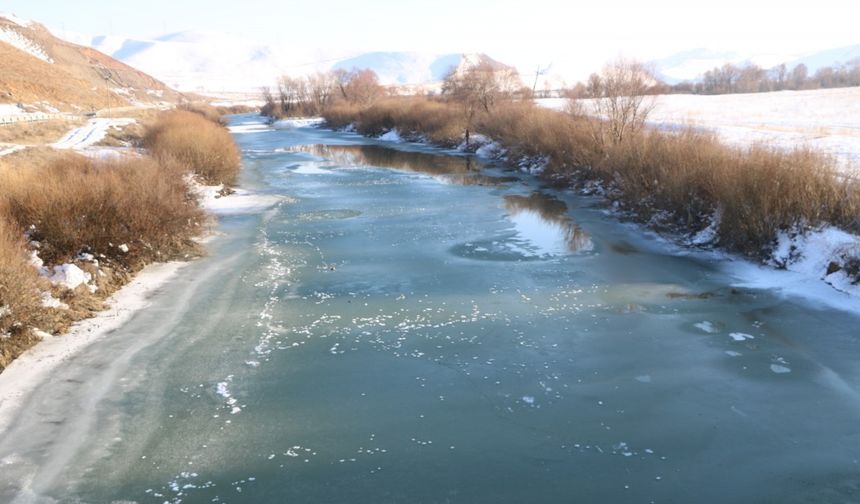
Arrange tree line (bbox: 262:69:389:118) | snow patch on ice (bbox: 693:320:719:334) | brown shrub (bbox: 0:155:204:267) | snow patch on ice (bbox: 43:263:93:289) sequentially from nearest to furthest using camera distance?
snow patch on ice (bbox: 693:320:719:334) → snow patch on ice (bbox: 43:263:93:289) → brown shrub (bbox: 0:155:204:267) → tree line (bbox: 262:69:389:118)

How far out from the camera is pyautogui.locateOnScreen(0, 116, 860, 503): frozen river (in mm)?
5570

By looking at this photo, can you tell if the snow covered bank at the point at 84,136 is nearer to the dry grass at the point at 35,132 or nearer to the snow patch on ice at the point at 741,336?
the dry grass at the point at 35,132

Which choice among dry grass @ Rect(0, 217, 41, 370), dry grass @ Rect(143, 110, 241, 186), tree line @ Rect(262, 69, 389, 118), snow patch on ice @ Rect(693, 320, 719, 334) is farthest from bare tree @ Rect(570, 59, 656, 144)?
tree line @ Rect(262, 69, 389, 118)

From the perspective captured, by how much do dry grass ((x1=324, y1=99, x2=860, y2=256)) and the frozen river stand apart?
1491 mm

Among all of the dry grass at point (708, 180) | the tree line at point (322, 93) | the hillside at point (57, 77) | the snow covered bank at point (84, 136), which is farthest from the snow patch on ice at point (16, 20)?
the dry grass at point (708, 180)

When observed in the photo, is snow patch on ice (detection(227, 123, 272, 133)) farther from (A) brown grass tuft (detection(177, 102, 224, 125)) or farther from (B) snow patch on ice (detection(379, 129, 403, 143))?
(B) snow patch on ice (detection(379, 129, 403, 143))

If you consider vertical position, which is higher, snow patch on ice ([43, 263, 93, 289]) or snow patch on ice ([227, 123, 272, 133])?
snow patch on ice ([227, 123, 272, 133])

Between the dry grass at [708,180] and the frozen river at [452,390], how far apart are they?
4.89 ft

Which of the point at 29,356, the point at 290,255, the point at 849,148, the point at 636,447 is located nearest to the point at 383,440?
the point at 636,447

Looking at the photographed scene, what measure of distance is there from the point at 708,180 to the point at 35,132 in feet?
101

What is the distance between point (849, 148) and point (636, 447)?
17.8 metres

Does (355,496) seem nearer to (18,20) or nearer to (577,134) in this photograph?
(577,134)

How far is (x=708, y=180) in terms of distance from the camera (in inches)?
579

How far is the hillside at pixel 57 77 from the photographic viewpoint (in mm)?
55062
